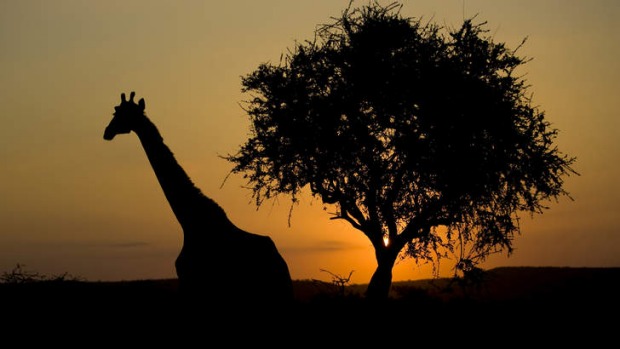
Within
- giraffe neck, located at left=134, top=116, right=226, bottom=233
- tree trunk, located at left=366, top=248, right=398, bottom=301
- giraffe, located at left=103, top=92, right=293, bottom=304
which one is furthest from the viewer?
tree trunk, located at left=366, top=248, right=398, bottom=301

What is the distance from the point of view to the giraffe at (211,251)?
1606 centimetres

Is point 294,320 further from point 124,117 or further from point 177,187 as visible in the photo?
point 124,117

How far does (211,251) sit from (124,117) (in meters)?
4.78

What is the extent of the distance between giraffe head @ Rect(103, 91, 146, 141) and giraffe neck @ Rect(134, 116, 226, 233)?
2.99 ft

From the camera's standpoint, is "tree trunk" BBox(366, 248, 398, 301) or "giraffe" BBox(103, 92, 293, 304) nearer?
"giraffe" BBox(103, 92, 293, 304)

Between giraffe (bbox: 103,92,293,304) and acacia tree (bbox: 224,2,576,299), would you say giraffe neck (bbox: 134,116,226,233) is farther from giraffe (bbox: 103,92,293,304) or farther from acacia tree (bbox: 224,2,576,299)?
acacia tree (bbox: 224,2,576,299)

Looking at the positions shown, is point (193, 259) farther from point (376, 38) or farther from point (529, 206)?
point (529, 206)

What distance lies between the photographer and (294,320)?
1736 cm

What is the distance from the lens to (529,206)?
26625 mm

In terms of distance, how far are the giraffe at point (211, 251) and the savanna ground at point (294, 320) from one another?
1.16 feet

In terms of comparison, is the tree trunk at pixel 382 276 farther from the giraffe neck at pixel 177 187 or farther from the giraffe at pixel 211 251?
the giraffe neck at pixel 177 187

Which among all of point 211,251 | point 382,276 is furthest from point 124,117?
point 382,276

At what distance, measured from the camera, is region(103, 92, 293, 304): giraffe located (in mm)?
16062

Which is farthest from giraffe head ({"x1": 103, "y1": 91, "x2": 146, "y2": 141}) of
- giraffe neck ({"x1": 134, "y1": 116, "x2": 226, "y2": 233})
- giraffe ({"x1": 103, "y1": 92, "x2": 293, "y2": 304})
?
giraffe neck ({"x1": 134, "y1": 116, "x2": 226, "y2": 233})
